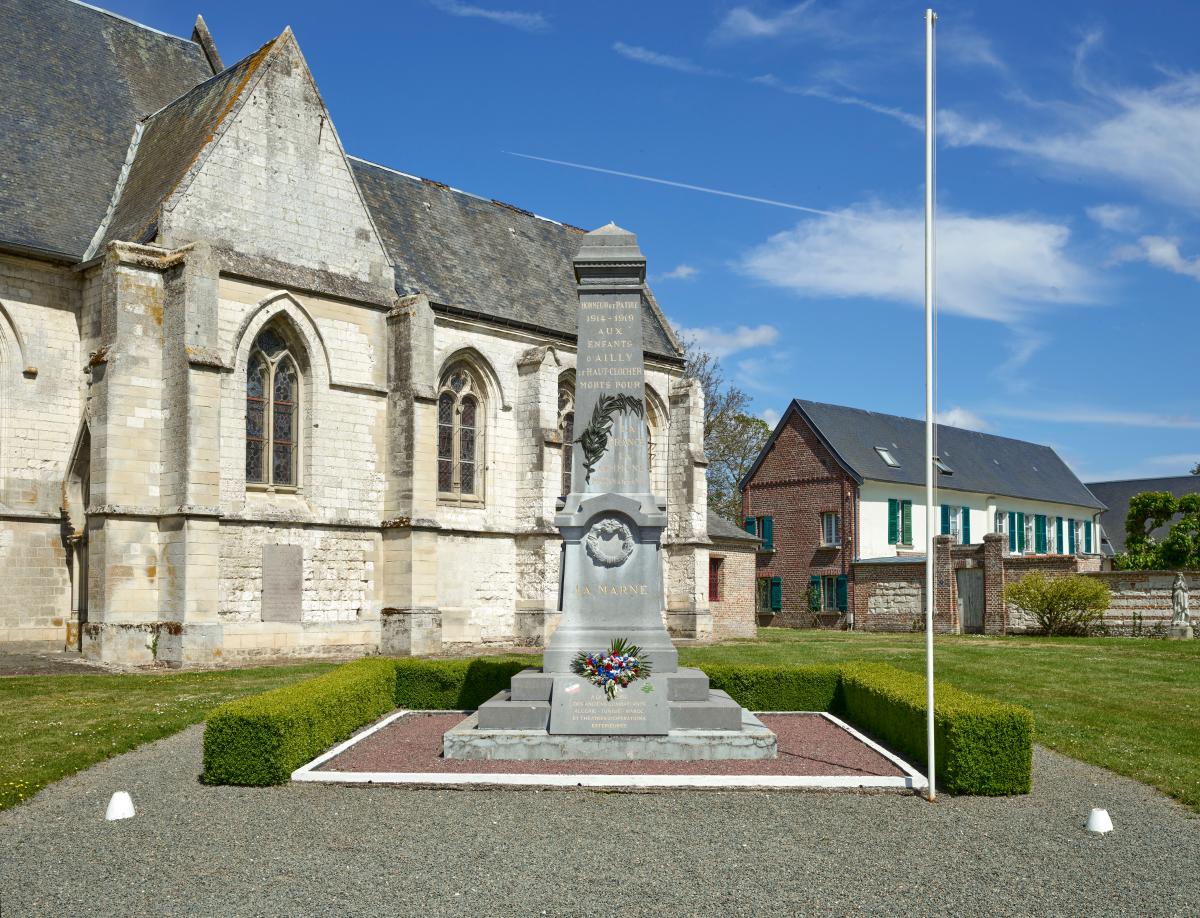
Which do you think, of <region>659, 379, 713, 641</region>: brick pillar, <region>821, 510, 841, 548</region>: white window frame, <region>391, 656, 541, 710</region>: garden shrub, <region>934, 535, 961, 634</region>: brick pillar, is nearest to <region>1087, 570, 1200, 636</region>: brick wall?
<region>934, 535, 961, 634</region>: brick pillar

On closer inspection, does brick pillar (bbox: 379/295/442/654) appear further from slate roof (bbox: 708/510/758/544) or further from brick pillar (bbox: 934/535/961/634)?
brick pillar (bbox: 934/535/961/634)

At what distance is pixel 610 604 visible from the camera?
35.6 ft

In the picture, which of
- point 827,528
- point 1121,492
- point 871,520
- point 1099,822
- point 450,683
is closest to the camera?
point 1099,822

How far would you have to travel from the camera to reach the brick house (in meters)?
35.3

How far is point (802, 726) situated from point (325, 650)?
38.2ft

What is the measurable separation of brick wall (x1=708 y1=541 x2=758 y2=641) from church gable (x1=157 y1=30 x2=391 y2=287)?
44.4 feet

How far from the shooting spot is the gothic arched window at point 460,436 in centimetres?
2448

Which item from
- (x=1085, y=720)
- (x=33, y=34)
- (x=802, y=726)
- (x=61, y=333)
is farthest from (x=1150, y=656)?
(x=33, y=34)

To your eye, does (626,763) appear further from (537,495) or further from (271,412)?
(537,495)

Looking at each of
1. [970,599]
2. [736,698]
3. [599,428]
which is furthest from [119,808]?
[970,599]

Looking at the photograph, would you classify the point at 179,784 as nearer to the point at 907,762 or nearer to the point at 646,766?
the point at 646,766

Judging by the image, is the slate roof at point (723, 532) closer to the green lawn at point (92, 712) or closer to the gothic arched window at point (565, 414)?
the gothic arched window at point (565, 414)

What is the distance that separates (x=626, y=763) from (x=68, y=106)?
18.9 meters

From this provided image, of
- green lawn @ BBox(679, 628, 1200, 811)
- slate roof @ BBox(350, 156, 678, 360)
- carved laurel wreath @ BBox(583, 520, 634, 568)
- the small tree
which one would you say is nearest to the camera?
green lawn @ BBox(679, 628, 1200, 811)
